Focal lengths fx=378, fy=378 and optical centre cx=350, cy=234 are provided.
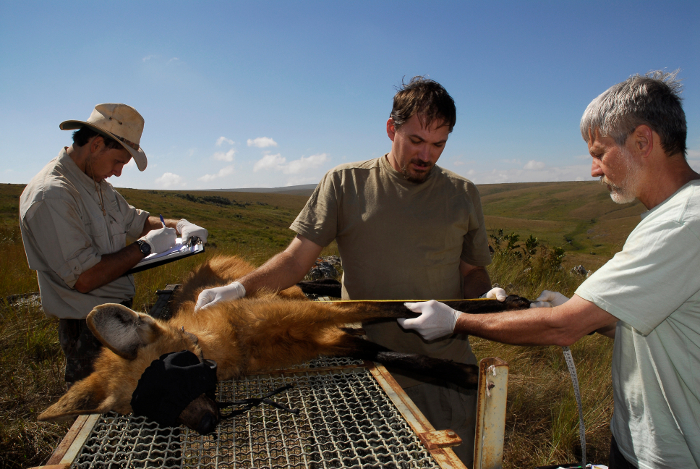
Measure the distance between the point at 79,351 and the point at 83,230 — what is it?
91cm

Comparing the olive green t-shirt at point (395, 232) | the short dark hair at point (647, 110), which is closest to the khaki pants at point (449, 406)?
the olive green t-shirt at point (395, 232)

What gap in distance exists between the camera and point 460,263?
3.32 metres

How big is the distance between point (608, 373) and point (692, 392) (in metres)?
2.78

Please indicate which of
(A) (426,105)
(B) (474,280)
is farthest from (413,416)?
(A) (426,105)

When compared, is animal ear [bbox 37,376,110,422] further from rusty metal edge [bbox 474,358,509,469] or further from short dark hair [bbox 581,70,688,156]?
short dark hair [bbox 581,70,688,156]

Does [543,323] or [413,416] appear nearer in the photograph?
[413,416]

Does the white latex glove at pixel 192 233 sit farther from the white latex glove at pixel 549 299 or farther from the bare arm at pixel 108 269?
the white latex glove at pixel 549 299

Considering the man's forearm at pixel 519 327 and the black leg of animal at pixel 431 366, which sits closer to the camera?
the man's forearm at pixel 519 327

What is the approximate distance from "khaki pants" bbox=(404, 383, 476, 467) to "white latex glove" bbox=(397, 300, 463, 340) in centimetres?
87

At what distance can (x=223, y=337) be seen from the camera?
2.24m

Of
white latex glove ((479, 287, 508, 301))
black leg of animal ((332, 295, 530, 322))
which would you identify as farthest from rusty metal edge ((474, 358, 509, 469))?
white latex glove ((479, 287, 508, 301))

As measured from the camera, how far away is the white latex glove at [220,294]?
103 inches

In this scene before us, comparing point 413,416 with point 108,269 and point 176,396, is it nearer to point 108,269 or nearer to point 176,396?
point 176,396

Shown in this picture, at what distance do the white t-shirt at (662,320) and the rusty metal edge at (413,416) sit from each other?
0.98 m
